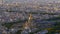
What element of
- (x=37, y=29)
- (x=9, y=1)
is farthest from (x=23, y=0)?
(x=37, y=29)

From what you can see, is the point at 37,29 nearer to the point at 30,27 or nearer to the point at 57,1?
the point at 30,27

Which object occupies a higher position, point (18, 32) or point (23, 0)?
point (18, 32)

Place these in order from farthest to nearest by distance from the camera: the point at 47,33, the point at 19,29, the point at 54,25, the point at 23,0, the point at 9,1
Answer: the point at 23,0, the point at 9,1, the point at 54,25, the point at 19,29, the point at 47,33

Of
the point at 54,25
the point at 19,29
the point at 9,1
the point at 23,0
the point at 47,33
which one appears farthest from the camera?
the point at 23,0

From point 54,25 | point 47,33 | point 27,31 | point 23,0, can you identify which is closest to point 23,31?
point 27,31

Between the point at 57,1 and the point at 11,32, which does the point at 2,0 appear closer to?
the point at 57,1

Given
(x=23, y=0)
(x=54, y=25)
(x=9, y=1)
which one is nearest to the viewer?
(x=54, y=25)

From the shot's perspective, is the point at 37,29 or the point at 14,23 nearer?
the point at 37,29

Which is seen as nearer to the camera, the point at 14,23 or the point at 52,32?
the point at 52,32

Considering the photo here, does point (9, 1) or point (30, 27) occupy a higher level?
point (30, 27)
